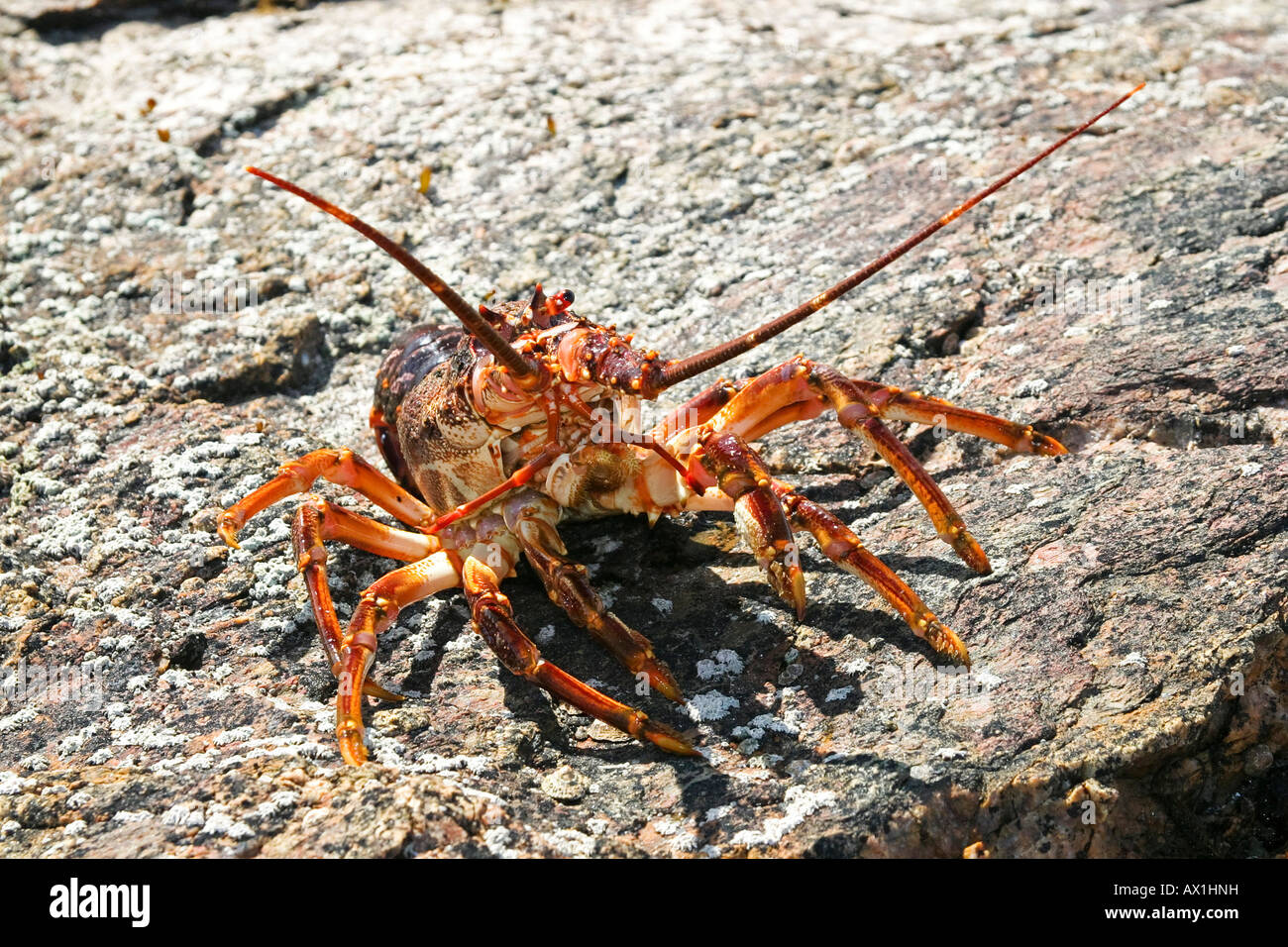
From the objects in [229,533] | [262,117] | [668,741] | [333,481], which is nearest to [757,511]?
[668,741]

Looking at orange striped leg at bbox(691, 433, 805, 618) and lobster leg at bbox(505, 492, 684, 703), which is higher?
orange striped leg at bbox(691, 433, 805, 618)

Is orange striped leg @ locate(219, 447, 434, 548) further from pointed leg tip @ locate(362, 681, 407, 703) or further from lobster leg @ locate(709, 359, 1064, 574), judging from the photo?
lobster leg @ locate(709, 359, 1064, 574)

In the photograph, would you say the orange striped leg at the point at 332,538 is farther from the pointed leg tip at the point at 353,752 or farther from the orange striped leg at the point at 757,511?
the orange striped leg at the point at 757,511

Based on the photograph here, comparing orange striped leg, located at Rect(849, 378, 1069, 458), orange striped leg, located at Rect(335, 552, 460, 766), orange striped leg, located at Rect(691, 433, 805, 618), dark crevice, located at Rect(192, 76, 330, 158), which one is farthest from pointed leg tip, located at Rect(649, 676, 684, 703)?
dark crevice, located at Rect(192, 76, 330, 158)

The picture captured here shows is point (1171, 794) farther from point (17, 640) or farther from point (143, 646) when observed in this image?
point (17, 640)

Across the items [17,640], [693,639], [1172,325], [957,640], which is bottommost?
[17,640]

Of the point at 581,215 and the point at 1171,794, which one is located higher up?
the point at 581,215
